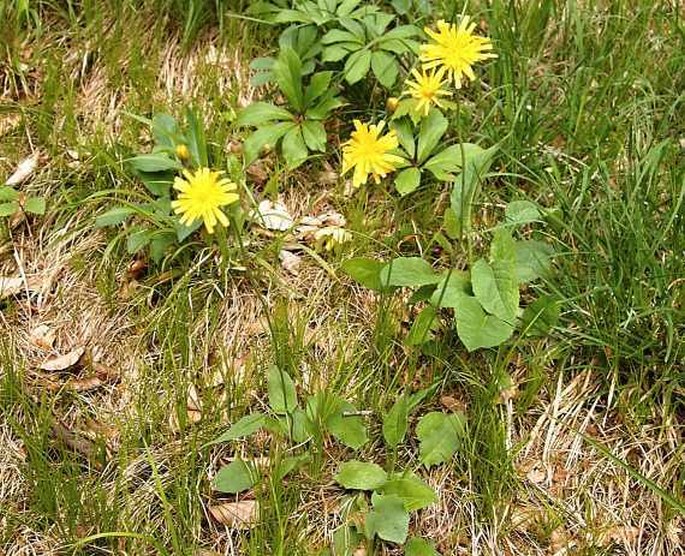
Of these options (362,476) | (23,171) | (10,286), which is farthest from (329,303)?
(23,171)

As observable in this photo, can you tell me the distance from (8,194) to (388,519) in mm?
1332

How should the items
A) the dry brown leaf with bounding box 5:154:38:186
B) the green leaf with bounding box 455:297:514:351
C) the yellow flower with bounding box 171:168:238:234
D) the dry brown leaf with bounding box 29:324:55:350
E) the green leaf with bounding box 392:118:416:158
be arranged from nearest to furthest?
the yellow flower with bounding box 171:168:238:234 → the green leaf with bounding box 455:297:514:351 → the dry brown leaf with bounding box 29:324:55:350 → the green leaf with bounding box 392:118:416:158 → the dry brown leaf with bounding box 5:154:38:186

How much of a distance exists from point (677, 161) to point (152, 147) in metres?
1.41

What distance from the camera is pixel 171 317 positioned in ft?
7.67

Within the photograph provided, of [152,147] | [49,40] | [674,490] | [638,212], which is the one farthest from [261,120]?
[674,490]

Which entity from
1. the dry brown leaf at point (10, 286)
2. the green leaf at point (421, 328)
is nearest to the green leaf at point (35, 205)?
the dry brown leaf at point (10, 286)

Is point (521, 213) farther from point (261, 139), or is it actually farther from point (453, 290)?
point (261, 139)

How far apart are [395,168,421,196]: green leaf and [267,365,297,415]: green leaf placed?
0.58 m

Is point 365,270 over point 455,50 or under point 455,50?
under

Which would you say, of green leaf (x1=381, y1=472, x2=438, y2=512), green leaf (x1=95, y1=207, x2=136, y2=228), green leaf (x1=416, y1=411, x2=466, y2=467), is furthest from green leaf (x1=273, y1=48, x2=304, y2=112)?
green leaf (x1=381, y1=472, x2=438, y2=512)

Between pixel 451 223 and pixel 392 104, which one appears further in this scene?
pixel 392 104

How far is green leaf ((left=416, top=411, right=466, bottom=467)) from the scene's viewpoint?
211 cm

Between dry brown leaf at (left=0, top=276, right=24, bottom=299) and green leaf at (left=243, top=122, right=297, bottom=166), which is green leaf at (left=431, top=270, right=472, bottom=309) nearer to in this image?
green leaf at (left=243, top=122, right=297, bottom=166)

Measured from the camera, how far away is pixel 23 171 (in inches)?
104
